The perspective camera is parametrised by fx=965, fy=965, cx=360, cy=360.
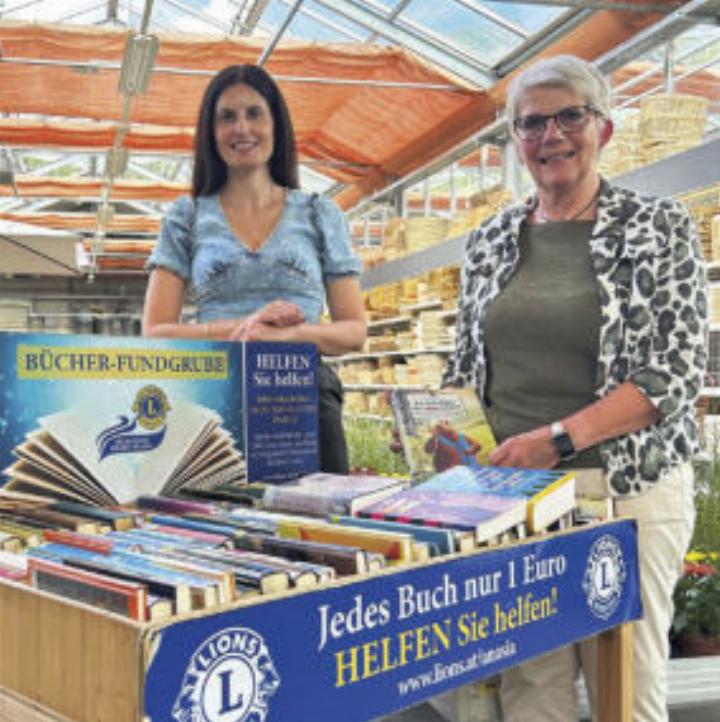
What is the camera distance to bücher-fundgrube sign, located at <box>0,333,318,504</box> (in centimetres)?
134

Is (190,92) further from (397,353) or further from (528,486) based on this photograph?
(528,486)

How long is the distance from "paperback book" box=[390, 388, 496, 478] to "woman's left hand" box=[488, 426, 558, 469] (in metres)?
0.04

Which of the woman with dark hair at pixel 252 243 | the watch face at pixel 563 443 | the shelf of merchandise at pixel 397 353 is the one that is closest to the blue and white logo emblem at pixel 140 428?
the woman with dark hair at pixel 252 243

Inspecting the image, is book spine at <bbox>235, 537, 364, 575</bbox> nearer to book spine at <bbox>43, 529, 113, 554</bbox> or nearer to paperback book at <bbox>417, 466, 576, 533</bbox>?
book spine at <bbox>43, 529, 113, 554</bbox>

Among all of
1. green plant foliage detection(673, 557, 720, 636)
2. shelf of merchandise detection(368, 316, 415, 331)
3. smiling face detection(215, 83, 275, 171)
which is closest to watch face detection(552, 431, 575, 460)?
smiling face detection(215, 83, 275, 171)

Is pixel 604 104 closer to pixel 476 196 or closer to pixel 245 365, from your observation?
pixel 245 365

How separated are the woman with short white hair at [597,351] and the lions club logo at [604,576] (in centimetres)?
22

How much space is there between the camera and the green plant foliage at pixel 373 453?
529cm

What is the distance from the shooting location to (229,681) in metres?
0.92

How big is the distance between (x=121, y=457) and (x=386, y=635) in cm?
54

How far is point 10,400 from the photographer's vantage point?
1319mm

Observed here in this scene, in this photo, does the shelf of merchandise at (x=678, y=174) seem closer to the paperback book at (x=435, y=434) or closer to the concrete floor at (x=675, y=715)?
the concrete floor at (x=675, y=715)

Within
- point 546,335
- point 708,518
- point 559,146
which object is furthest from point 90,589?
point 708,518

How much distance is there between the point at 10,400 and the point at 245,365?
0.38m
